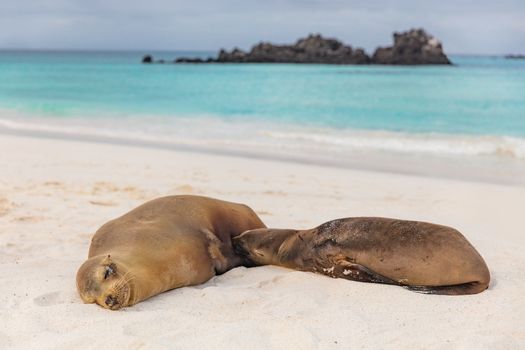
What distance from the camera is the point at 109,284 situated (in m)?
3.78

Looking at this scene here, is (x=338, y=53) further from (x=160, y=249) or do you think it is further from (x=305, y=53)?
(x=160, y=249)

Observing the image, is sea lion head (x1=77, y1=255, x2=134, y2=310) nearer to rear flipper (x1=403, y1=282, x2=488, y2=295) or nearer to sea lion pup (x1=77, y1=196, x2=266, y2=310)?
sea lion pup (x1=77, y1=196, x2=266, y2=310)

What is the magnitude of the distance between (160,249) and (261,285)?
2.47 feet

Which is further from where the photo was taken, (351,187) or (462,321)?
(351,187)

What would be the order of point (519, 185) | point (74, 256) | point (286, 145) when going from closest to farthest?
point (74, 256) → point (519, 185) → point (286, 145)

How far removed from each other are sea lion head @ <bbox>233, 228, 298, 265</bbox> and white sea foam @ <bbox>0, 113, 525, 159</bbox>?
25.7ft

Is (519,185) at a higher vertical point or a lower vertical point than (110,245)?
lower

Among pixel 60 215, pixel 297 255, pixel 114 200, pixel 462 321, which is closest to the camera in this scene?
pixel 462 321

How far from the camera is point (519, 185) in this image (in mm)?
9133

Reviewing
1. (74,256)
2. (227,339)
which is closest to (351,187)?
(74,256)

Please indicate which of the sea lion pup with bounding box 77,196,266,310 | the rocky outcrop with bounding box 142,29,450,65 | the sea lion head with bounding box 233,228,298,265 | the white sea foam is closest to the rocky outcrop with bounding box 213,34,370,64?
the rocky outcrop with bounding box 142,29,450,65

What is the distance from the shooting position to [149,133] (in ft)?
52.0

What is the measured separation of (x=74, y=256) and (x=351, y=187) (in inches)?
167

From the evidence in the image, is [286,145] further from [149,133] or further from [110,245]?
A: [110,245]
